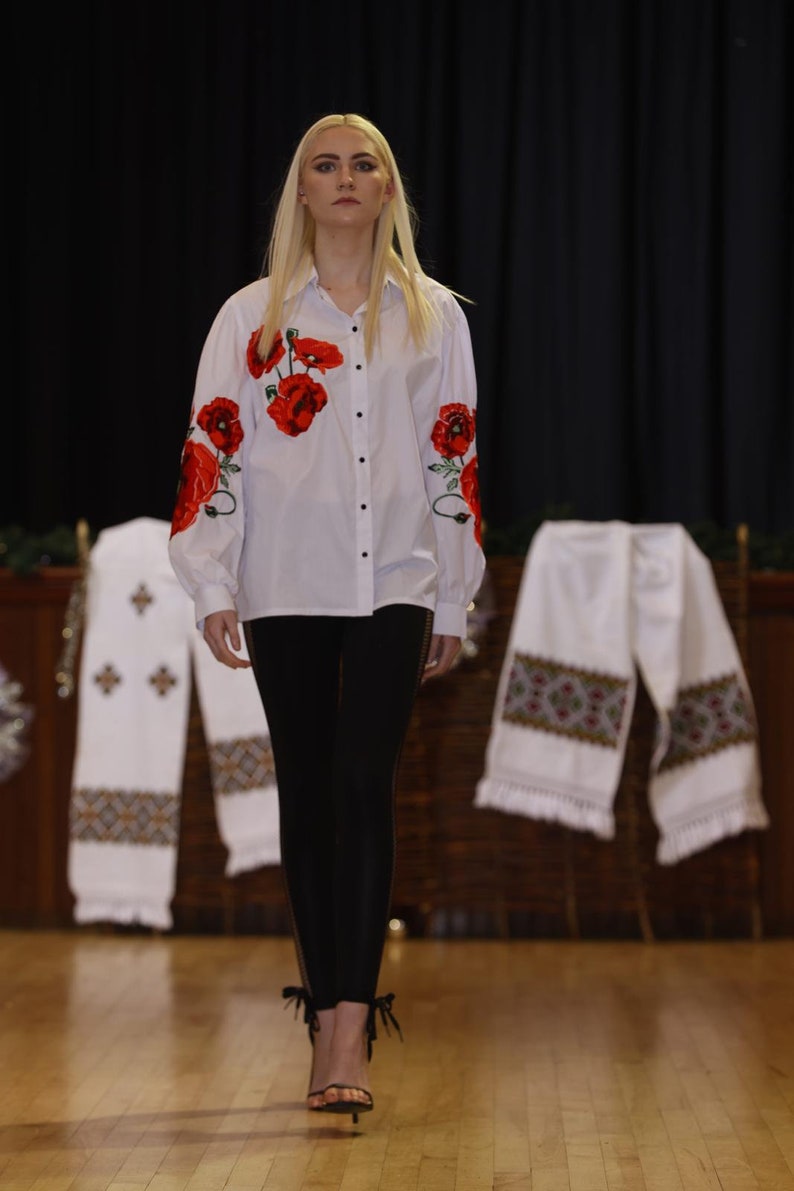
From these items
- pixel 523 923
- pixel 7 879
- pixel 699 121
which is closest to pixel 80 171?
pixel 699 121

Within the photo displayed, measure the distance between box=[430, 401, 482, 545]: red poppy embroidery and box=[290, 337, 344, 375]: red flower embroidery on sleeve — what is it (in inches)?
6.2

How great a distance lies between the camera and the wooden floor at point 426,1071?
2.04 meters

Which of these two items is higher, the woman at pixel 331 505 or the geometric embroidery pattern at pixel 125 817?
the woman at pixel 331 505

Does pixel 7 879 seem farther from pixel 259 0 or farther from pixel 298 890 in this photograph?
pixel 259 0

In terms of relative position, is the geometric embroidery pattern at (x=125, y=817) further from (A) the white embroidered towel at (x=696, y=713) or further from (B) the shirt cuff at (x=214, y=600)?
(B) the shirt cuff at (x=214, y=600)

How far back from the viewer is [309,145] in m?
2.39

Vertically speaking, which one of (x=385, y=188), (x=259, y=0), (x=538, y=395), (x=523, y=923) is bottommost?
(x=523, y=923)

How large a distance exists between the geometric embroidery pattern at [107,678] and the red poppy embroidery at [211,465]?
59.7 inches

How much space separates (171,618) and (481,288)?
5.92 ft

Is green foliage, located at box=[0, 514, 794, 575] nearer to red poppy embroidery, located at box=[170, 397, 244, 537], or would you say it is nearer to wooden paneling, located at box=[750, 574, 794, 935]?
wooden paneling, located at box=[750, 574, 794, 935]

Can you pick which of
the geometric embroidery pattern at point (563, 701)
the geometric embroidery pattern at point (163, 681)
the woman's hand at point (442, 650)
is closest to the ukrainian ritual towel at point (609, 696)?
the geometric embroidery pattern at point (563, 701)

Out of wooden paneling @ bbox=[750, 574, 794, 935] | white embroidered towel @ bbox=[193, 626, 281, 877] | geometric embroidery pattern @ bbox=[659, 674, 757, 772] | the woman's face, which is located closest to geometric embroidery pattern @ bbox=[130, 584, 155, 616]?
white embroidered towel @ bbox=[193, 626, 281, 877]

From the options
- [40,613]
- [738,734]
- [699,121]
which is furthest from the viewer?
[699,121]

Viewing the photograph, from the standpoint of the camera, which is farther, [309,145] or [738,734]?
[738,734]
